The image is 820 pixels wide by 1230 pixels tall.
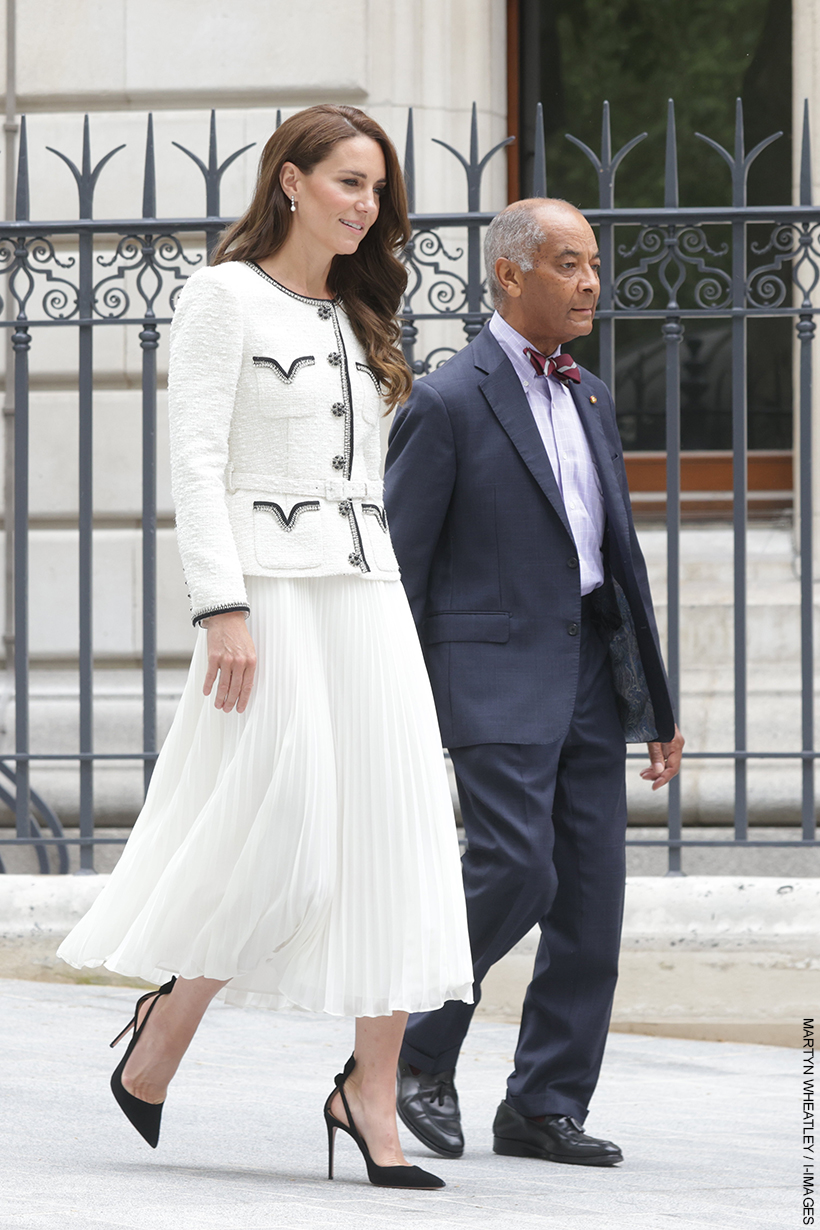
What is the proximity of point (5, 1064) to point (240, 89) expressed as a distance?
14.2 ft

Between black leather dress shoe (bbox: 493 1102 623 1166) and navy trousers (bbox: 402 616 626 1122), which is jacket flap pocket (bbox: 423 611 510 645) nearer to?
navy trousers (bbox: 402 616 626 1122)

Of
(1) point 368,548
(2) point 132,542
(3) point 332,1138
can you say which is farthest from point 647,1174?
(2) point 132,542

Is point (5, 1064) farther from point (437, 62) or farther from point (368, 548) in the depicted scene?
point (437, 62)

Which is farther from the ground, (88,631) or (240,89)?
(240,89)

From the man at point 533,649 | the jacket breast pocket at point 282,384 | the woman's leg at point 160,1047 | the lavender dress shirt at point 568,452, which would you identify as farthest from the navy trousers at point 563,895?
the jacket breast pocket at point 282,384

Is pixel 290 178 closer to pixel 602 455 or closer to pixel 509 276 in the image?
pixel 509 276

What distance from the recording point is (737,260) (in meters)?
5.23

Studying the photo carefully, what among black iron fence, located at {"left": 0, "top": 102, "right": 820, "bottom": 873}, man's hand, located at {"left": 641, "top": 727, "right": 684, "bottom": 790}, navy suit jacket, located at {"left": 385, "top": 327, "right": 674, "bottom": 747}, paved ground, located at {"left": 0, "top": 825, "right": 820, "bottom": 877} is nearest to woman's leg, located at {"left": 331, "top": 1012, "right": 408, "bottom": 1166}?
navy suit jacket, located at {"left": 385, "top": 327, "right": 674, "bottom": 747}

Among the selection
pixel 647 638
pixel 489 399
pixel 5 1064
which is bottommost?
pixel 5 1064

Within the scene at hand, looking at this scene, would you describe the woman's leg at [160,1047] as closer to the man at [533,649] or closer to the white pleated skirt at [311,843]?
the white pleated skirt at [311,843]

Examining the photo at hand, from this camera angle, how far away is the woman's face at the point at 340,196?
10.0 feet

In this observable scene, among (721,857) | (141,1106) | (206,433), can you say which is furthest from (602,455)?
(721,857)

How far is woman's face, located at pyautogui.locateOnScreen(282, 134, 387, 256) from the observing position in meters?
3.06

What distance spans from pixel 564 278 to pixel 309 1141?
1888 mm
